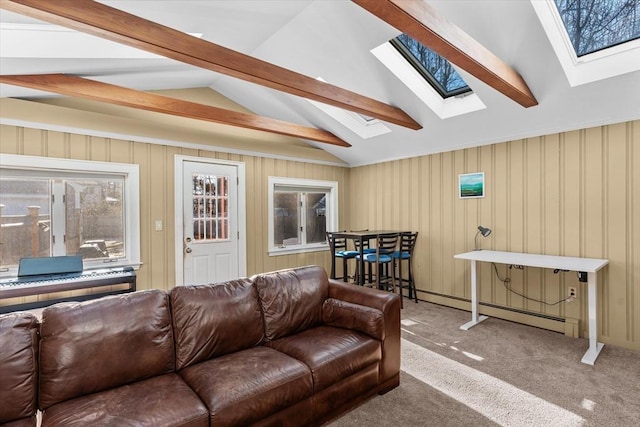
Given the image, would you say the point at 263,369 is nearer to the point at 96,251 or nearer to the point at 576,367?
the point at 576,367

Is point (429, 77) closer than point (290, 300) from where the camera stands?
No

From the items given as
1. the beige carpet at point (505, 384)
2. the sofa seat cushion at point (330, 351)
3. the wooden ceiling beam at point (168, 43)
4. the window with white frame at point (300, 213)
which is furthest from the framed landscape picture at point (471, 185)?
the sofa seat cushion at point (330, 351)

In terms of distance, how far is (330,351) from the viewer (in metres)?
2.12

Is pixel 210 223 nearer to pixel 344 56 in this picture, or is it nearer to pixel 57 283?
pixel 57 283

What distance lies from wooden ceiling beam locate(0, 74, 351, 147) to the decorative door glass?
1.00 m

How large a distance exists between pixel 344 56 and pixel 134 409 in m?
3.21

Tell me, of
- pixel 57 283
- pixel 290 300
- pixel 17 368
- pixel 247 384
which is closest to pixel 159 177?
pixel 57 283

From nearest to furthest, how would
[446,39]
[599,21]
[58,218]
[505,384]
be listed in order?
[446,39], [505,384], [599,21], [58,218]

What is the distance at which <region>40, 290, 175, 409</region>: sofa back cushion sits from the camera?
1.65m

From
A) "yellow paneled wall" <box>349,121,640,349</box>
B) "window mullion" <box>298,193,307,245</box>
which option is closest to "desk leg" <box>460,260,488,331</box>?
"yellow paneled wall" <box>349,121,640,349</box>

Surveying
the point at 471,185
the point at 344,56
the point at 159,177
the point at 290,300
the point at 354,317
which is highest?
the point at 344,56

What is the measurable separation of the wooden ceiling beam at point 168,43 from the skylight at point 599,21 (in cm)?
182

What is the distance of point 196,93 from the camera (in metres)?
4.50

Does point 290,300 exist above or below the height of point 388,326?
above
